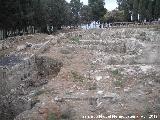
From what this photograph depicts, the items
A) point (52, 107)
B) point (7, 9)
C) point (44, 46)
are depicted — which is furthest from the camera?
point (7, 9)

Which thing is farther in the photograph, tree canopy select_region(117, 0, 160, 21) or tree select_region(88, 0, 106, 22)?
tree select_region(88, 0, 106, 22)

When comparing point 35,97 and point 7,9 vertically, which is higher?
point 7,9

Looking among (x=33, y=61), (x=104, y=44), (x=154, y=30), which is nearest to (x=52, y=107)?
(x=33, y=61)

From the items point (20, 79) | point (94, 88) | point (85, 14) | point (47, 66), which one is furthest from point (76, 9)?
point (94, 88)

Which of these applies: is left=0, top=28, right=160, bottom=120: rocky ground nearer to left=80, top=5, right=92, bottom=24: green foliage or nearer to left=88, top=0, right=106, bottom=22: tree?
left=88, top=0, right=106, bottom=22: tree

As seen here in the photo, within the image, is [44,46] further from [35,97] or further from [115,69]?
[35,97]

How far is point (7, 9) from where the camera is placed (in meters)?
46.5

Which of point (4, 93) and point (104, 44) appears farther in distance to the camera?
point (104, 44)

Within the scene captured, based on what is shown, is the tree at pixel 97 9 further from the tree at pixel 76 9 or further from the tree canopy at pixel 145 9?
the tree canopy at pixel 145 9

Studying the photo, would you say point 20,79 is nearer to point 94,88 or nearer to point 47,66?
point 94,88

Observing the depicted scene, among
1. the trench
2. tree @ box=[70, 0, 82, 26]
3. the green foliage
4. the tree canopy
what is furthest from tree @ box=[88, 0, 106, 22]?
the trench

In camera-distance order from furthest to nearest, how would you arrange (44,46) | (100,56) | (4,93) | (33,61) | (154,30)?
(154,30) → (44,46) → (100,56) → (33,61) → (4,93)

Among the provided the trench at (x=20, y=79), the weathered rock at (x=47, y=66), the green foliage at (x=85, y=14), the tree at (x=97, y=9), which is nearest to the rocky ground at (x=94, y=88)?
the weathered rock at (x=47, y=66)

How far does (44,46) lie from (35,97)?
18.0 m
